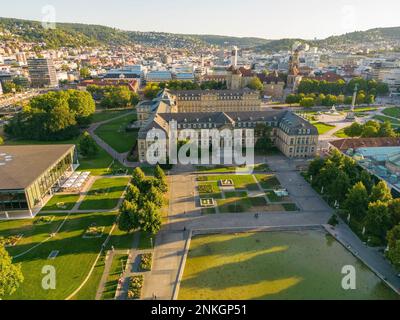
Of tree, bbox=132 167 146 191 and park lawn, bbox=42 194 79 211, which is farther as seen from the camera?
park lawn, bbox=42 194 79 211

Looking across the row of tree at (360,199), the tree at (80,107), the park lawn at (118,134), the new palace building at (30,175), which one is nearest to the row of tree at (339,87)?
the park lawn at (118,134)

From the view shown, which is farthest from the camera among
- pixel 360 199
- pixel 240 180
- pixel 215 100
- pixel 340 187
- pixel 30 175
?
pixel 215 100

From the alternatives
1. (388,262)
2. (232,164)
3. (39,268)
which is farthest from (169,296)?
(232,164)

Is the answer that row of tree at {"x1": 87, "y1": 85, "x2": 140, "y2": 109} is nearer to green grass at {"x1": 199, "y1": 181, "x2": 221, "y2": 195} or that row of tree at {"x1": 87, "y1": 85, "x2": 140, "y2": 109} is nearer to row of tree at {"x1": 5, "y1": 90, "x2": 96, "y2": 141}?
row of tree at {"x1": 5, "y1": 90, "x2": 96, "y2": 141}

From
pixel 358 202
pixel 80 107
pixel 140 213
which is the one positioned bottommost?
pixel 358 202

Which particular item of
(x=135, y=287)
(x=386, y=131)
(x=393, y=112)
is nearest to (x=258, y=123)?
(x=386, y=131)

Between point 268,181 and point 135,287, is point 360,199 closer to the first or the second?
point 268,181

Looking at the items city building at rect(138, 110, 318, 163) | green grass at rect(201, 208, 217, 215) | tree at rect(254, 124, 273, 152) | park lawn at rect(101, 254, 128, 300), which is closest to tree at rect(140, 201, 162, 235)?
park lawn at rect(101, 254, 128, 300)

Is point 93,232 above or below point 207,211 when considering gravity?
above
